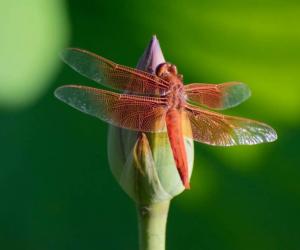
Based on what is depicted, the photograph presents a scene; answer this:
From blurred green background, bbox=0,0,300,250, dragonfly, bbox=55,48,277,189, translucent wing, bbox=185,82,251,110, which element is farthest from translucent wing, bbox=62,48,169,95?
A: blurred green background, bbox=0,0,300,250

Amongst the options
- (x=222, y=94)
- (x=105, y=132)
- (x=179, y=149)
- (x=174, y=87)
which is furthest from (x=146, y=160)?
(x=105, y=132)

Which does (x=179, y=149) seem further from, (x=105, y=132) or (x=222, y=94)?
(x=105, y=132)

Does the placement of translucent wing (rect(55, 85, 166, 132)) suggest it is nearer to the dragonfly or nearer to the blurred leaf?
the dragonfly

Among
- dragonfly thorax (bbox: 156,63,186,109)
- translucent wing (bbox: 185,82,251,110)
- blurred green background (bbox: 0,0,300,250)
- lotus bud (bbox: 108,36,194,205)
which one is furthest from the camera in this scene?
blurred green background (bbox: 0,0,300,250)

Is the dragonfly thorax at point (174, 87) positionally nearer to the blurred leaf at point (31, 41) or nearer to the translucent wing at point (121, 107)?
the translucent wing at point (121, 107)

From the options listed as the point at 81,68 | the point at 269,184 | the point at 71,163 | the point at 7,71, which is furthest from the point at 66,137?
the point at 269,184

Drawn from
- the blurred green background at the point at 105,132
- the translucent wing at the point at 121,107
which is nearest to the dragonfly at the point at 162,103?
the translucent wing at the point at 121,107
